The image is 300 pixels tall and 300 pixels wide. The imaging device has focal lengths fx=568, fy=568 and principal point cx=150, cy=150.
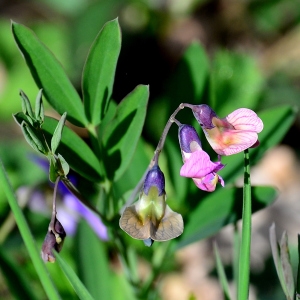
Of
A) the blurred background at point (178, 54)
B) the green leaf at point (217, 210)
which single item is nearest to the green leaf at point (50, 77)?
the green leaf at point (217, 210)

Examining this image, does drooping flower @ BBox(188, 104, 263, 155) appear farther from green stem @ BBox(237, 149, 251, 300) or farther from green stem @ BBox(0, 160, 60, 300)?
green stem @ BBox(0, 160, 60, 300)

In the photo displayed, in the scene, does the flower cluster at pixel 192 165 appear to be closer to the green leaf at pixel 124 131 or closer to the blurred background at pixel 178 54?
the green leaf at pixel 124 131

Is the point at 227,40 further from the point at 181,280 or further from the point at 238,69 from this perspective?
the point at 181,280

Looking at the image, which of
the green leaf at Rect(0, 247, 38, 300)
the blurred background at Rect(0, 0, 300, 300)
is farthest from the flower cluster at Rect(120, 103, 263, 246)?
the blurred background at Rect(0, 0, 300, 300)

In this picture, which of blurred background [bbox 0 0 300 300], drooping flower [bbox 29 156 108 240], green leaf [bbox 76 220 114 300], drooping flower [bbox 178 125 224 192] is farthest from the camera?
blurred background [bbox 0 0 300 300]

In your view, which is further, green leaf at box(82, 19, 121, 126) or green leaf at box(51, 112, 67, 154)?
green leaf at box(82, 19, 121, 126)

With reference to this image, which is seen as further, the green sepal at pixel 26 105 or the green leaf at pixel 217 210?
the green leaf at pixel 217 210

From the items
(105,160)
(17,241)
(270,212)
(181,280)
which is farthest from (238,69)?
(105,160)

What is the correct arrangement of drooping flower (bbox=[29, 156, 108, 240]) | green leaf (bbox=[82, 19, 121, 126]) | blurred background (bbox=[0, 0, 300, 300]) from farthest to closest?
blurred background (bbox=[0, 0, 300, 300]), drooping flower (bbox=[29, 156, 108, 240]), green leaf (bbox=[82, 19, 121, 126])

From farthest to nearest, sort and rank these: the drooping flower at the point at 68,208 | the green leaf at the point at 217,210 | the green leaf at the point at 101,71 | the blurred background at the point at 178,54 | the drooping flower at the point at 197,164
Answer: the blurred background at the point at 178,54, the drooping flower at the point at 68,208, the green leaf at the point at 217,210, the green leaf at the point at 101,71, the drooping flower at the point at 197,164
